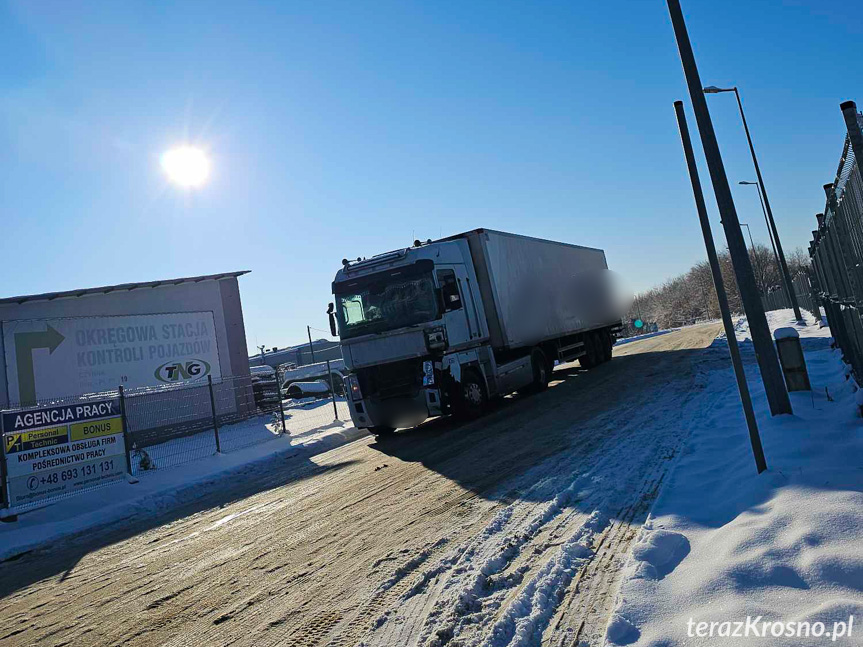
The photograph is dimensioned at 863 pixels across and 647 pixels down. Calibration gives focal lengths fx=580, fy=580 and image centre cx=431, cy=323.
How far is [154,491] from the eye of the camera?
11.0 metres

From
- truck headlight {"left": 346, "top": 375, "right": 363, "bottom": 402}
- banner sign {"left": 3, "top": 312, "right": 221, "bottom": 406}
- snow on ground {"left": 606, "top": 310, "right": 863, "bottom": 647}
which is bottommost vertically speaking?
snow on ground {"left": 606, "top": 310, "right": 863, "bottom": 647}

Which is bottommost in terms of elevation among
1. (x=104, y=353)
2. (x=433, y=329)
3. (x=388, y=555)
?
(x=388, y=555)

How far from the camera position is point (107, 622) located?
4.68 metres

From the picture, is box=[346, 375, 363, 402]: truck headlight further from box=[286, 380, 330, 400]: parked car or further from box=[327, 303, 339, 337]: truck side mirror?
box=[286, 380, 330, 400]: parked car

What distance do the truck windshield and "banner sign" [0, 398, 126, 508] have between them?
16.7 ft

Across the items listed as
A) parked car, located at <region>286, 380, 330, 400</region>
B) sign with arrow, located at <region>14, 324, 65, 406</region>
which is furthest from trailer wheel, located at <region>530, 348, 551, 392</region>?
parked car, located at <region>286, 380, 330, 400</region>

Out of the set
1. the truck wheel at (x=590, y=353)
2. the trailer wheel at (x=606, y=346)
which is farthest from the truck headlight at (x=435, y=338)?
the trailer wheel at (x=606, y=346)

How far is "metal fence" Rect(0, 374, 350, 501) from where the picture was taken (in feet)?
44.4

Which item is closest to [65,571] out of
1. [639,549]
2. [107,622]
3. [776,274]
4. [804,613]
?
[107,622]

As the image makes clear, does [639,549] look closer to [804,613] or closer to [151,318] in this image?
[804,613]

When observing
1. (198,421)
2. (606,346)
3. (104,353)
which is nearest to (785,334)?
(198,421)

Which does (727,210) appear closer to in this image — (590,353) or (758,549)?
(758,549)

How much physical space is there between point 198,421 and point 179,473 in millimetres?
3710

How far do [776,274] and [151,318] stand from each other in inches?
3291
